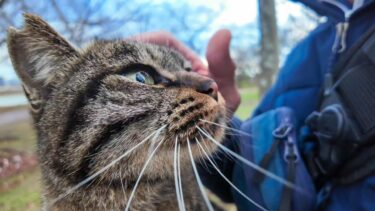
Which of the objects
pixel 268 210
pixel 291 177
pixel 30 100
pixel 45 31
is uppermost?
pixel 45 31

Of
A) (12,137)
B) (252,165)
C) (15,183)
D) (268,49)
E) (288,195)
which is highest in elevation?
(252,165)

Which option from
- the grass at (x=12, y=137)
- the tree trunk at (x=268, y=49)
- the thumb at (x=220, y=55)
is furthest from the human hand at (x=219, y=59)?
the grass at (x=12, y=137)

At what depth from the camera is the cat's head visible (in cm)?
106

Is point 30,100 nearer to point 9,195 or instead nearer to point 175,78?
point 175,78

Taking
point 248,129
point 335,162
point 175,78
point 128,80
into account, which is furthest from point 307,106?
point 128,80

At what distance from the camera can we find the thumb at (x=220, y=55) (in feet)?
5.07

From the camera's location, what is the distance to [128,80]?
1.15 m

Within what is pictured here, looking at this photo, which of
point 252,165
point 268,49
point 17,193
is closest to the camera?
point 252,165

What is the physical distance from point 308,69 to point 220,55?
0.33 metres

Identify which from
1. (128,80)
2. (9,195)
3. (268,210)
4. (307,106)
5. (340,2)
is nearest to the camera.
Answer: (128,80)

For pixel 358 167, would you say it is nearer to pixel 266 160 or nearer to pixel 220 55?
pixel 266 160

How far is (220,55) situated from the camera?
5.13ft

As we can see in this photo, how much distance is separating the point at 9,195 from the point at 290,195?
3094mm

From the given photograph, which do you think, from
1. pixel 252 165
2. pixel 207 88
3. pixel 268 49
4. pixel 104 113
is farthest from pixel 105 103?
pixel 268 49
